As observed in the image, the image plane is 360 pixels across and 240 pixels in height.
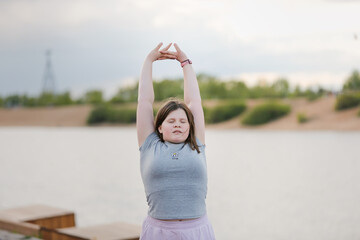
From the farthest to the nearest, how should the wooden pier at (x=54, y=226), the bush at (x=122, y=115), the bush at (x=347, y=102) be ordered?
the bush at (x=122, y=115)
the bush at (x=347, y=102)
the wooden pier at (x=54, y=226)

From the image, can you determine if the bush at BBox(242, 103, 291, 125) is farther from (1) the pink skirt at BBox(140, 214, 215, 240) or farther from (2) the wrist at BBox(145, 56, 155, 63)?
(1) the pink skirt at BBox(140, 214, 215, 240)

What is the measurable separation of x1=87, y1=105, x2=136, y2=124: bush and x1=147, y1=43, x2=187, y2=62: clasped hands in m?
50.9

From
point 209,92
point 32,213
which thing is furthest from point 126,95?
point 32,213

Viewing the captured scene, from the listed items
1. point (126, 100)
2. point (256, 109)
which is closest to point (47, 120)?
point (126, 100)

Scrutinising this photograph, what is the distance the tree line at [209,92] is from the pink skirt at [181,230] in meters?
47.8

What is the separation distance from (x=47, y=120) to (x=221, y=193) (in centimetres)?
4981

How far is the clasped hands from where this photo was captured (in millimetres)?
2725

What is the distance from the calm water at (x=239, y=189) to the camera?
10320mm

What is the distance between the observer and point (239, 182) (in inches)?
620

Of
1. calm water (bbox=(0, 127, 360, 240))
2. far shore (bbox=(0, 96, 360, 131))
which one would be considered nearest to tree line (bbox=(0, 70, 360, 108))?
far shore (bbox=(0, 96, 360, 131))

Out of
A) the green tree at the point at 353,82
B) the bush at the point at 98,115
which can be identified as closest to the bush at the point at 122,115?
the bush at the point at 98,115

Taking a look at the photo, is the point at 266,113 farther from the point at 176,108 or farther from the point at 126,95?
the point at 176,108

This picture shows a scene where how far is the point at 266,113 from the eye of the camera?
45.4 metres

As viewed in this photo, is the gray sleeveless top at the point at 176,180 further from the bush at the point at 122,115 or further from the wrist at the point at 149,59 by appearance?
the bush at the point at 122,115
